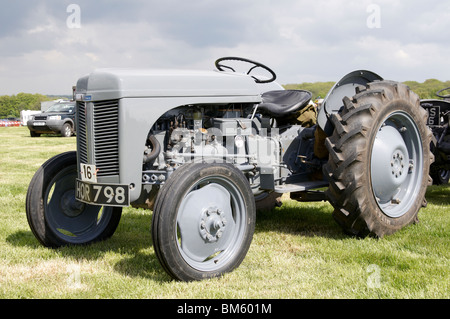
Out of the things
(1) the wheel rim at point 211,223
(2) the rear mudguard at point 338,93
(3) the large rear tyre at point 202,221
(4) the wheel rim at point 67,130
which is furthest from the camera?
(4) the wheel rim at point 67,130

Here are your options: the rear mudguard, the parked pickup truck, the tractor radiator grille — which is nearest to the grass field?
the tractor radiator grille

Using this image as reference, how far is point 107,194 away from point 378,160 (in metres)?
2.60

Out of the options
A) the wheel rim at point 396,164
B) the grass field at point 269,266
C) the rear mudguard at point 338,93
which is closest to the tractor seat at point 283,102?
the rear mudguard at point 338,93

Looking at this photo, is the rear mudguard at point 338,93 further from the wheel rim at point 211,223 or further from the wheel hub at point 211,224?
the wheel hub at point 211,224

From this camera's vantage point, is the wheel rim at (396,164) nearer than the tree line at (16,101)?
Yes

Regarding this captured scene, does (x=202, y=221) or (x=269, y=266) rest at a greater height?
(x=202, y=221)

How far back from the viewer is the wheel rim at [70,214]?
4.61 meters

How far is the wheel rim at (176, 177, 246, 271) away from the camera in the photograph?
11.7 ft

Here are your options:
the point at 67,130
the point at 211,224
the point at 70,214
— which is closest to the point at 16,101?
the point at 67,130

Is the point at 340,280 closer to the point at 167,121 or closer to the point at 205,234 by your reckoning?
the point at 205,234

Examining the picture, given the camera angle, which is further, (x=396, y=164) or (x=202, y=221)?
(x=396, y=164)

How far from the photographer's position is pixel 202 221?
3639 millimetres

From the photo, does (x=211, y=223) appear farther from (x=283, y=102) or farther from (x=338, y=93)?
(x=338, y=93)

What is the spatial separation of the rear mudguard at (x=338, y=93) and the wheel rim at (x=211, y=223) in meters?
1.52
